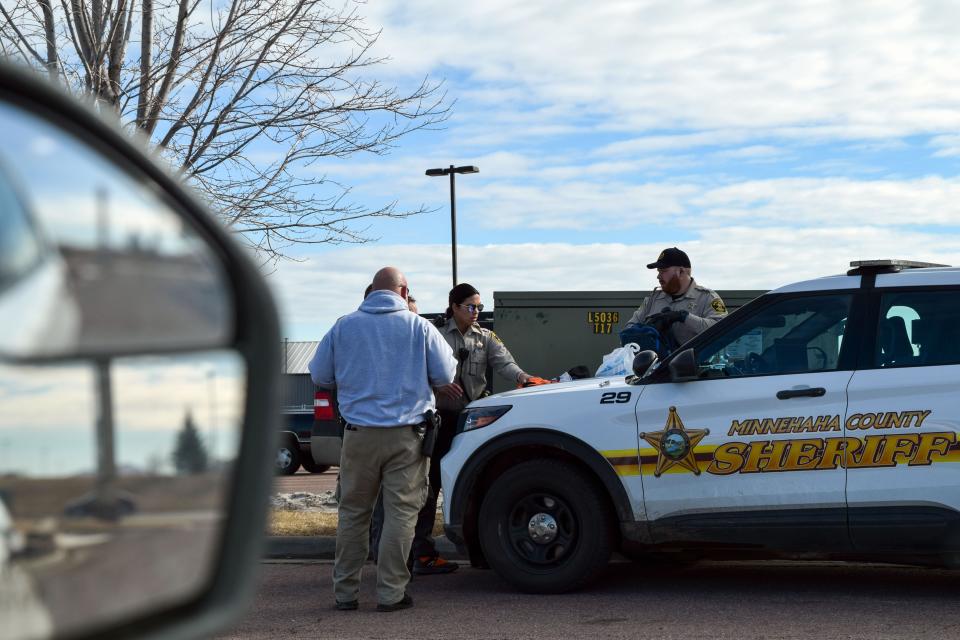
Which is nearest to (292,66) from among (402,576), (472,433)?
(472,433)

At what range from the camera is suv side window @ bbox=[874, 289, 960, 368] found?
21.2ft

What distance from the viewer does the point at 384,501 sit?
22.7ft

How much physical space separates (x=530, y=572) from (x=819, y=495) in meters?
1.70

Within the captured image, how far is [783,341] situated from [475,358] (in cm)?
236

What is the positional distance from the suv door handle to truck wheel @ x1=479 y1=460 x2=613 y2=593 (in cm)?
120

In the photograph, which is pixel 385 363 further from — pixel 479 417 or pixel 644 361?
pixel 644 361

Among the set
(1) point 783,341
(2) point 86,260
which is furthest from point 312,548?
(2) point 86,260

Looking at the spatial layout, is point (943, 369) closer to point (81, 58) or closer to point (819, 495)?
point (819, 495)

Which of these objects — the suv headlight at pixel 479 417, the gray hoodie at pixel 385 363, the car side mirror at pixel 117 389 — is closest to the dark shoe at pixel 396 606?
the gray hoodie at pixel 385 363

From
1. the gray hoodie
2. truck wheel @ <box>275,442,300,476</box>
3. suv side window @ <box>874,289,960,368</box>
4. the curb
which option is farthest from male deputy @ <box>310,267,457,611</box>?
truck wheel @ <box>275,442,300,476</box>

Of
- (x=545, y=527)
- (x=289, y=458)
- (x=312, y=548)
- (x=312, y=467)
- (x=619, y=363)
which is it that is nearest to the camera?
(x=545, y=527)

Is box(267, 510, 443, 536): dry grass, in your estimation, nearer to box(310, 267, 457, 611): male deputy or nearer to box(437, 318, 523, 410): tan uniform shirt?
box(437, 318, 523, 410): tan uniform shirt

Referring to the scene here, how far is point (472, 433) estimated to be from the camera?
741 cm

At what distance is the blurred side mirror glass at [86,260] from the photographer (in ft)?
3.41
